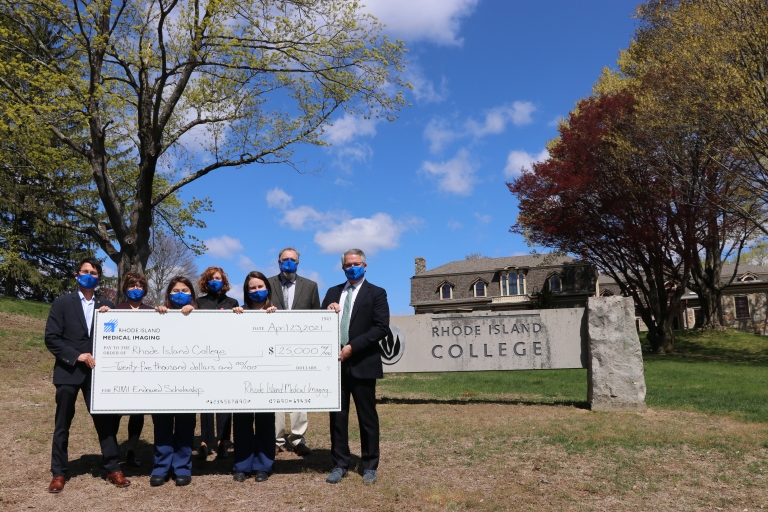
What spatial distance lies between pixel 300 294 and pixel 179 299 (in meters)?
1.28

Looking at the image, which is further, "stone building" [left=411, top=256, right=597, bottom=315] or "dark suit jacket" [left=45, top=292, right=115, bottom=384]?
"stone building" [left=411, top=256, right=597, bottom=315]

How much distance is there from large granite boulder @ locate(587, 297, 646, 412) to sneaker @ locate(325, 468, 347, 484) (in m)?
5.13

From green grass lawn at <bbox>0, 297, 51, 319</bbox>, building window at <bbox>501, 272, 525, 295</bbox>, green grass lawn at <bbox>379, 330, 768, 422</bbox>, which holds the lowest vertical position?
green grass lawn at <bbox>379, 330, 768, 422</bbox>

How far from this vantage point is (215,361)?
5.52 meters

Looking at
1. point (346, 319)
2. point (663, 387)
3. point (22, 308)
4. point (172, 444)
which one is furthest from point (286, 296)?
point (22, 308)

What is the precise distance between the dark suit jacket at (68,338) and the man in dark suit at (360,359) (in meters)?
2.26

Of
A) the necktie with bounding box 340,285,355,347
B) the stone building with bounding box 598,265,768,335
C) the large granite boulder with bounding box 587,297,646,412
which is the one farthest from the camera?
the stone building with bounding box 598,265,768,335

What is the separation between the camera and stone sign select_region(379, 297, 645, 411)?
29.5 ft

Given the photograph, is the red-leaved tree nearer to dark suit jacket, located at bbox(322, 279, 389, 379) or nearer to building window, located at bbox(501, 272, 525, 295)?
dark suit jacket, located at bbox(322, 279, 389, 379)

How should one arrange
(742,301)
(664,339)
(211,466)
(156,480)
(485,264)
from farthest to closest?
(485,264), (742,301), (664,339), (211,466), (156,480)

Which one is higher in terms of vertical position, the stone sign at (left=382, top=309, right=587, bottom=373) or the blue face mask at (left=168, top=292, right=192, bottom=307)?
the blue face mask at (left=168, top=292, right=192, bottom=307)

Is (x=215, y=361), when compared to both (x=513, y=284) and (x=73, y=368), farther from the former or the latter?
(x=513, y=284)

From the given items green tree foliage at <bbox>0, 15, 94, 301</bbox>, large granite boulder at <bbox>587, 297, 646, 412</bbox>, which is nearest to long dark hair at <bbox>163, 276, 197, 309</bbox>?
large granite boulder at <bbox>587, 297, 646, 412</bbox>

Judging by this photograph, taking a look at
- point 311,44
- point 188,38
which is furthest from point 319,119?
point 188,38
